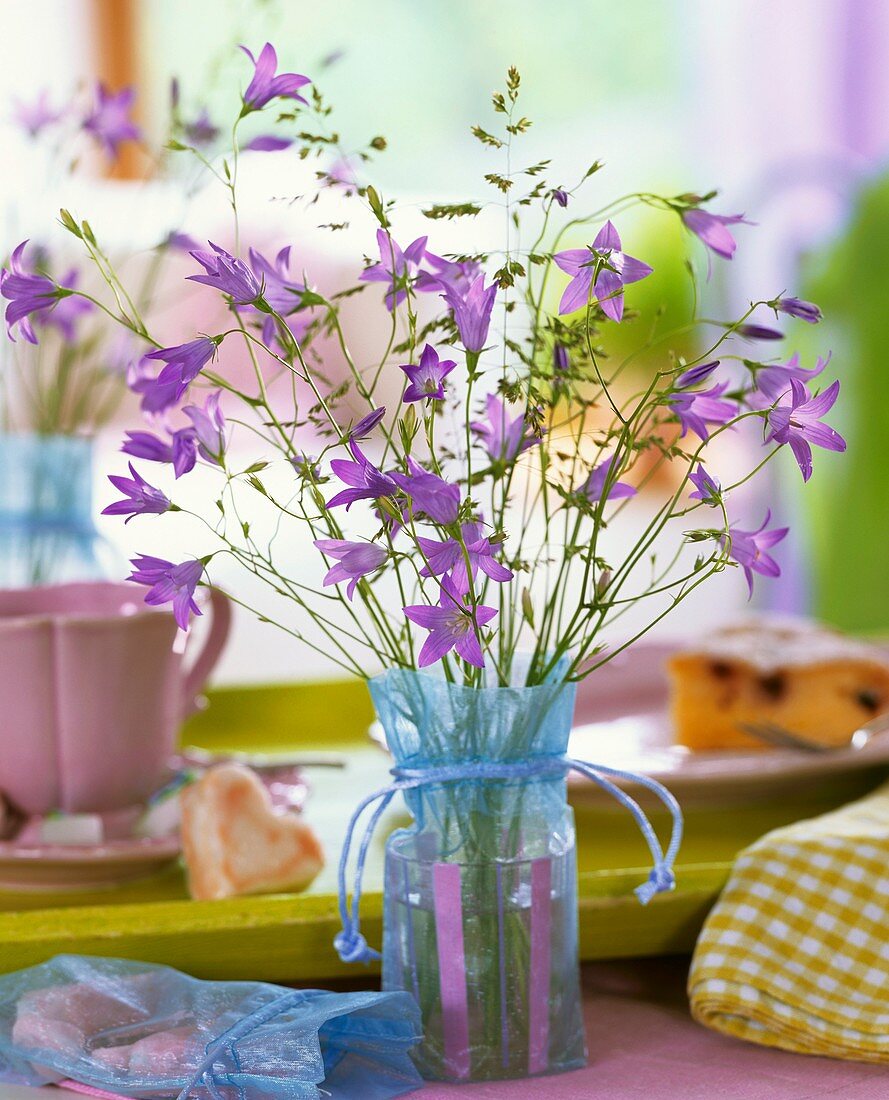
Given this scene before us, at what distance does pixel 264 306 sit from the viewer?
22.1 inches

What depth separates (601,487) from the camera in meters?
0.66

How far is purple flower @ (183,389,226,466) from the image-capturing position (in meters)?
0.67

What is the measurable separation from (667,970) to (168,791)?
32 cm

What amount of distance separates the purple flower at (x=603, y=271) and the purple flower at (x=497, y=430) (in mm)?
83

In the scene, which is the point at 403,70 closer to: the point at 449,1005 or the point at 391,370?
the point at 391,370

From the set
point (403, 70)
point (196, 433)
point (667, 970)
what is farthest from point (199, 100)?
point (403, 70)

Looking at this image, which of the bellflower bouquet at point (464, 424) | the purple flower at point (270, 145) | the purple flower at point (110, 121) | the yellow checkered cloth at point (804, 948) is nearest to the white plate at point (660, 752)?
the yellow checkered cloth at point (804, 948)

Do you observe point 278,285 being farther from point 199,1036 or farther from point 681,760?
point 681,760

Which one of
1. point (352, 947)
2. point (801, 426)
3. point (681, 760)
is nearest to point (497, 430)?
point (801, 426)

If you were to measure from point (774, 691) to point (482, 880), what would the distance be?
44 cm

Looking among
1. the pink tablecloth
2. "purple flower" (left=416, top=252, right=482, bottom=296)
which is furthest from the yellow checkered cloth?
"purple flower" (left=416, top=252, right=482, bottom=296)

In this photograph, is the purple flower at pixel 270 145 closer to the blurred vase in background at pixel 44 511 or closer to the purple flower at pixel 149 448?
the purple flower at pixel 149 448

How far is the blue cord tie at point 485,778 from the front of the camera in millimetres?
625

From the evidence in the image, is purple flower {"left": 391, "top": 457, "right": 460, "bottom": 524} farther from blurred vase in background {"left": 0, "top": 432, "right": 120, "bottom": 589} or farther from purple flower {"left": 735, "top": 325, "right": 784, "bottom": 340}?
blurred vase in background {"left": 0, "top": 432, "right": 120, "bottom": 589}
